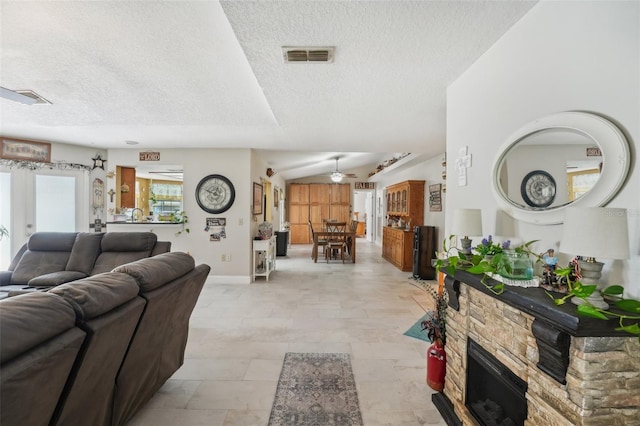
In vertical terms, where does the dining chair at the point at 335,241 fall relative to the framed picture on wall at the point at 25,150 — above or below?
below

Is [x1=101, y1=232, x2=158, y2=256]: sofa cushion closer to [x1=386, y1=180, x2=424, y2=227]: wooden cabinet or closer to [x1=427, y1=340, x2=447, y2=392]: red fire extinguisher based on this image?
[x1=427, y1=340, x2=447, y2=392]: red fire extinguisher

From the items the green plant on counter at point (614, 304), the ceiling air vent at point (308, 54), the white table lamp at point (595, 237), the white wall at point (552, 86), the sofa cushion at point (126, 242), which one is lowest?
the sofa cushion at point (126, 242)

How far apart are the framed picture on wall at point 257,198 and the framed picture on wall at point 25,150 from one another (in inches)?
129

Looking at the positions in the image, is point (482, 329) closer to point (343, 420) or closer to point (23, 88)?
point (343, 420)

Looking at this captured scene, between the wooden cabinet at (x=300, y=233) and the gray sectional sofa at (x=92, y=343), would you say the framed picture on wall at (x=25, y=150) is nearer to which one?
the gray sectional sofa at (x=92, y=343)

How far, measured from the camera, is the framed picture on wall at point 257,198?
4977mm

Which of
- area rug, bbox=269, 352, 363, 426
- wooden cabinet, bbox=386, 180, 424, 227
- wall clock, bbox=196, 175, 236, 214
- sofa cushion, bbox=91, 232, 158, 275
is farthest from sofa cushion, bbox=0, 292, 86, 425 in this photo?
wooden cabinet, bbox=386, 180, 424, 227

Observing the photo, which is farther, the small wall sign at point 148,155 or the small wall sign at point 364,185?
the small wall sign at point 364,185

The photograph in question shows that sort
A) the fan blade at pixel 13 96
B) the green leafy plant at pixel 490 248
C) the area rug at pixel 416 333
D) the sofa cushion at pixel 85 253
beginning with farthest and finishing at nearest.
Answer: the sofa cushion at pixel 85 253 < the area rug at pixel 416 333 < the fan blade at pixel 13 96 < the green leafy plant at pixel 490 248

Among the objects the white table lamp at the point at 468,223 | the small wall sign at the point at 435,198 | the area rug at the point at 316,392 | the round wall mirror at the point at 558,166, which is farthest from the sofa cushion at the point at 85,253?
the small wall sign at the point at 435,198

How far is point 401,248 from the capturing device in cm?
585

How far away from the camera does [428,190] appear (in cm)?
570

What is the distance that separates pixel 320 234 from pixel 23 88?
5.17 metres

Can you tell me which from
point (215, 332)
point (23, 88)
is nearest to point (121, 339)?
point (215, 332)
